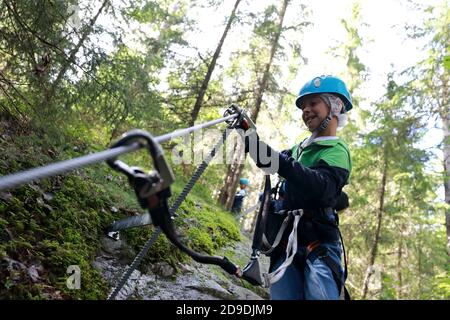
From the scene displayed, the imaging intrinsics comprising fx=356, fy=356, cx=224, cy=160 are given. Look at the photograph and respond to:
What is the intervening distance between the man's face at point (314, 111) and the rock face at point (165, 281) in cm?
268

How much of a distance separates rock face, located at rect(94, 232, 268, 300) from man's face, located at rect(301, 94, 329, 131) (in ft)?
8.78

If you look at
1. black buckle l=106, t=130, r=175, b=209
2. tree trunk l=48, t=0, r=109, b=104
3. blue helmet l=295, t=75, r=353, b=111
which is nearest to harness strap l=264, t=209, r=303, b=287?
blue helmet l=295, t=75, r=353, b=111

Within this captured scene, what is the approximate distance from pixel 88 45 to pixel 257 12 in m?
10.1

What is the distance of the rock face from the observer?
4176 millimetres

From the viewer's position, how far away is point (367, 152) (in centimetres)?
1556

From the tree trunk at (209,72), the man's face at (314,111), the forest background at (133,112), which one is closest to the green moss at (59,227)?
the forest background at (133,112)

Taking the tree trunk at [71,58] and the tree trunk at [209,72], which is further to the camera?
the tree trunk at [209,72]

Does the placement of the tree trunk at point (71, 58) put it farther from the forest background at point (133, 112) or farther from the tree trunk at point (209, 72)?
the tree trunk at point (209, 72)

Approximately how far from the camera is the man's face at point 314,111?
351 cm

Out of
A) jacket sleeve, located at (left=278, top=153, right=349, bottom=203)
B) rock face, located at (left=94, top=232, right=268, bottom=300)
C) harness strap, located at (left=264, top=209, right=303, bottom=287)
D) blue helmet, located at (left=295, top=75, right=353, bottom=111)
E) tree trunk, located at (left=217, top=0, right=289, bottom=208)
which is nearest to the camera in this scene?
jacket sleeve, located at (left=278, top=153, right=349, bottom=203)

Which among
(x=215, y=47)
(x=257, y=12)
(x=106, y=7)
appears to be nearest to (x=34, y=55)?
(x=106, y=7)

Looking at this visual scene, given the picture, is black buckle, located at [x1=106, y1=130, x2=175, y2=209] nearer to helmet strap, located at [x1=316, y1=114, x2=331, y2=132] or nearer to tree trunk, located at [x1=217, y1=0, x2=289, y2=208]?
helmet strap, located at [x1=316, y1=114, x2=331, y2=132]
